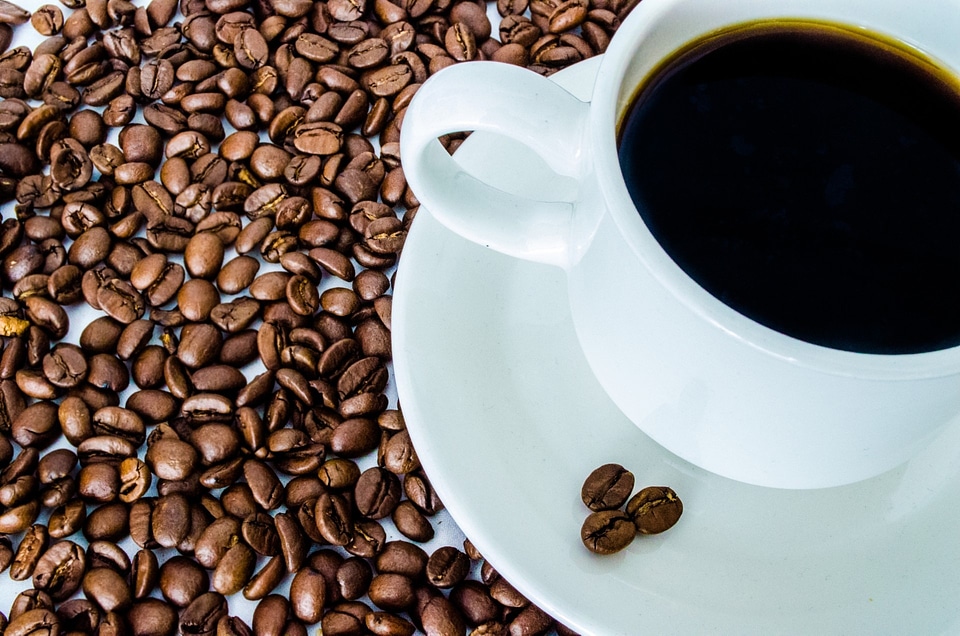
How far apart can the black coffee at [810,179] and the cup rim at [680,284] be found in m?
0.06

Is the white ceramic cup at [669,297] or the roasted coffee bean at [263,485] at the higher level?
the white ceramic cup at [669,297]

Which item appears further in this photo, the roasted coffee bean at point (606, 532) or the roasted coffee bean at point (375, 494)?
the roasted coffee bean at point (375, 494)

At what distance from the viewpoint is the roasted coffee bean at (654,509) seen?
29.7 inches

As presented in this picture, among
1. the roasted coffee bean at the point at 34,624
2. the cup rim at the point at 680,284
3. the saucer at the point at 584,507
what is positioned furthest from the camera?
the roasted coffee bean at the point at 34,624

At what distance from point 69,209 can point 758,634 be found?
3.48ft

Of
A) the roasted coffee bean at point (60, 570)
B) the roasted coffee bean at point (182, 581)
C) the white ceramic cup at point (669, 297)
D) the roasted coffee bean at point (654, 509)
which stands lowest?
the roasted coffee bean at point (60, 570)

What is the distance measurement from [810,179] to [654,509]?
0.32 m

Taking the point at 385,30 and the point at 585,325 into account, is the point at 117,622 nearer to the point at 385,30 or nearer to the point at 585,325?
the point at 585,325

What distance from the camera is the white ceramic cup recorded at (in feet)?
1.83

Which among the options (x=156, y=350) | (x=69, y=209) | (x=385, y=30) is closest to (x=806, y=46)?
(x=385, y=30)

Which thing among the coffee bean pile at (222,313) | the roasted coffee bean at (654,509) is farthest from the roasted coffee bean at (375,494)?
the roasted coffee bean at (654,509)

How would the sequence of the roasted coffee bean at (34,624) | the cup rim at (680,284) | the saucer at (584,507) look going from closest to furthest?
the cup rim at (680,284)
the saucer at (584,507)
the roasted coffee bean at (34,624)

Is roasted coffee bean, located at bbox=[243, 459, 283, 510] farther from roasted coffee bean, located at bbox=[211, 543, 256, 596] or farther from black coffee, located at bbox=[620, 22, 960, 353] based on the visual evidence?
black coffee, located at bbox=[620, 22, 960, 353]

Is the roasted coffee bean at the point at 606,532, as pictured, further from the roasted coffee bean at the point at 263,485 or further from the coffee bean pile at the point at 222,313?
the roasted coffee bean at the point at 263,485
